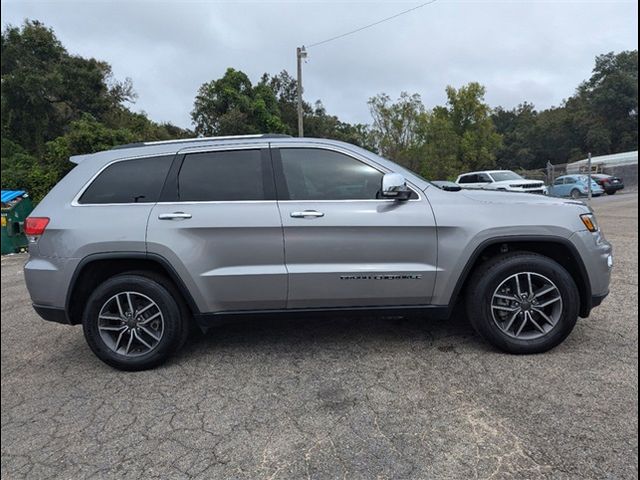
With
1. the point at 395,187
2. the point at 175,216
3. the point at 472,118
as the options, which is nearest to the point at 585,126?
the point at 472,118

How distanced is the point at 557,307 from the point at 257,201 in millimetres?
2461

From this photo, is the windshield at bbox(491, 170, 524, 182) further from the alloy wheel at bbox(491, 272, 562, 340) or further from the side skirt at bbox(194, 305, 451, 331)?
the side skirt at bbox(194, 305, 451, 331)

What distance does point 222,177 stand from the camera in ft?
11.2

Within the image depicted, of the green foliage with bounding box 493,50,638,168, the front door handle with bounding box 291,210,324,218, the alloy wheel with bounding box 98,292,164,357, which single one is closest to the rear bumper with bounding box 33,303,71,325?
the alloy wheel with bounding box 98,292,164,357

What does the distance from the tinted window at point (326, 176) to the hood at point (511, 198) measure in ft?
2.60

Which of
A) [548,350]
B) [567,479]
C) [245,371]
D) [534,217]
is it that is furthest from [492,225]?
[245,371]

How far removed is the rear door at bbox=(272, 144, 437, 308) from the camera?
3.24 meters

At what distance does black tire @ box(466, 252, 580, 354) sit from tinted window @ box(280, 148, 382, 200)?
1.09 meters

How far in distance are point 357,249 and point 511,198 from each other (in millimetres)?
1322

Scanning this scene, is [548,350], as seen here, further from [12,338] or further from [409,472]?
[12,338]

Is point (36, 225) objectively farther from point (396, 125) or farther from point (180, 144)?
point (396, 125)

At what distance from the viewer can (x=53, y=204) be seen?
3395 millimetres

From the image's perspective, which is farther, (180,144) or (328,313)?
(180,144)

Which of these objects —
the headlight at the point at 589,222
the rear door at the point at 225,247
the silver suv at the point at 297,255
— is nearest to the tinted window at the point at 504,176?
the headlight at the point at 589,222
